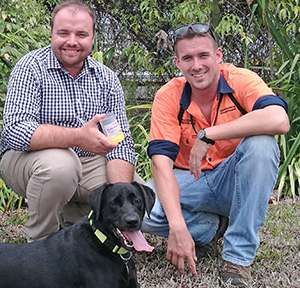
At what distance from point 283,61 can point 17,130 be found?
3570 millimetres

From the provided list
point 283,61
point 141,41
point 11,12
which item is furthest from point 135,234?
point 141,41

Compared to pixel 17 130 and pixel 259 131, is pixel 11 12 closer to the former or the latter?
pixel 17 130

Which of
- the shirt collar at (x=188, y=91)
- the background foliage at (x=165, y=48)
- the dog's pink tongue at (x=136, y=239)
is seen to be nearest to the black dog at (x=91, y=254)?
the dog's pink tongue at (x=136, y=239)

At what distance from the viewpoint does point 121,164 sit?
319 cm

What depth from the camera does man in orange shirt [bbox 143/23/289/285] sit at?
267 centimetres

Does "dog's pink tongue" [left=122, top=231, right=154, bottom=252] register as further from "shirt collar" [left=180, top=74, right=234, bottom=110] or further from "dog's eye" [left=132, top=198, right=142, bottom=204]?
"shirt collar" [left=180, top=74, right=234, bottom=110]

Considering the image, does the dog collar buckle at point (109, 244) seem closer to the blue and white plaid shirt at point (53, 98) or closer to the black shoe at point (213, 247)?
the blue and white plaid shirt at point (53, 98)

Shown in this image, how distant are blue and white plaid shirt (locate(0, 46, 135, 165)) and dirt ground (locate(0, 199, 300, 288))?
0.70 metres

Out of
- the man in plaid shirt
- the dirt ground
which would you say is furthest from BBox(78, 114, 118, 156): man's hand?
the dirt ground

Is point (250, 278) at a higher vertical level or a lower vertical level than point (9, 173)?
lower

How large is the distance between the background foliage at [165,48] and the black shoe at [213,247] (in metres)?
1.67

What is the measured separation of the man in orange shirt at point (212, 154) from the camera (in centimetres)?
267

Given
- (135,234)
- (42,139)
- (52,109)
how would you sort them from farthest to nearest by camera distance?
(52,109) < (42,139) < (135,234)

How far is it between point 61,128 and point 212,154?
3.15ft
